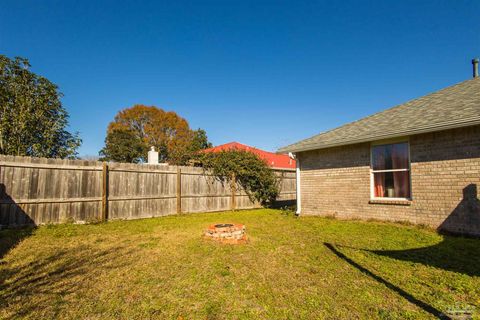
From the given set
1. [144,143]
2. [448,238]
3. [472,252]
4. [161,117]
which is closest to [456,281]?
[472,252]

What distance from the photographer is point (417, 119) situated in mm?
7184

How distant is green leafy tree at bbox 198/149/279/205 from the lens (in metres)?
11.7

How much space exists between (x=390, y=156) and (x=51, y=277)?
8.48m

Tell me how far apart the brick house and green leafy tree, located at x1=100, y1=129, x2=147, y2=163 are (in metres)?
26.8

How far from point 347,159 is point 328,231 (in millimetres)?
2999

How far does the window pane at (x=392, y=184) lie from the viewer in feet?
23.7

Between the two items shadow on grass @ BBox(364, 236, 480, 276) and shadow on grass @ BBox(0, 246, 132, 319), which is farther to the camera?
shadow on grass @ BBox(364, 236, 480, 276)

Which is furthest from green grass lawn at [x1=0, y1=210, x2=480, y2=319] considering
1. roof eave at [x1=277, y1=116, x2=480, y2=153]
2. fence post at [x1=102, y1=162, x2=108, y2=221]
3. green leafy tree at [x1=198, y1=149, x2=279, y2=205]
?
green leafy tree at [x1=198, y1=149, x2=279, y2=205]

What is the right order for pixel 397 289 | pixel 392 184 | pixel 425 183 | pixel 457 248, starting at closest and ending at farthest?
pixel 397 289
pixel 457 248
pixel 425 183
pixel 392 184

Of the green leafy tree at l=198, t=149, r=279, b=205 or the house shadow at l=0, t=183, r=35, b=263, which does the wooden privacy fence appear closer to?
the house shadow at l=0, t=183, r=35, b=263

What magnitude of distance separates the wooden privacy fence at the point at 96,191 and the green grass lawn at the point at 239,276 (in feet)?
3.62

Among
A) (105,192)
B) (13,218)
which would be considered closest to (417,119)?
(105,192)

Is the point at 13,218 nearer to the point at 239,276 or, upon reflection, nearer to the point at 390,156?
the point at 239,276

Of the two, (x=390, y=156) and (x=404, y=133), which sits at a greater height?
(x=404, y=133)
